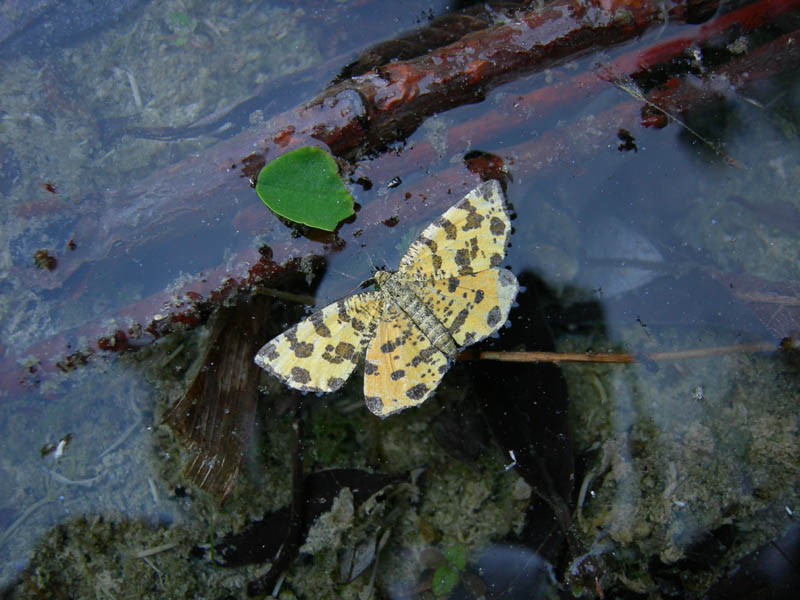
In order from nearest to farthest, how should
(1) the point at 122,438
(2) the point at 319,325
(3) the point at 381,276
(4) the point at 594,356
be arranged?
1. (2) the point at 319,325
2. (3) the point at 381,276
3. (4) the point at 594,356
4. (1) the point at 122,438

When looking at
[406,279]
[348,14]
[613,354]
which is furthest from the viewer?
[348,14]

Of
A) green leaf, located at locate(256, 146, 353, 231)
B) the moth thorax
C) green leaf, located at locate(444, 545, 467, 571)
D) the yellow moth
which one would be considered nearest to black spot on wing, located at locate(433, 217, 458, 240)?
the yellow moth

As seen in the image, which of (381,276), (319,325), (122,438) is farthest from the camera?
(122,438)

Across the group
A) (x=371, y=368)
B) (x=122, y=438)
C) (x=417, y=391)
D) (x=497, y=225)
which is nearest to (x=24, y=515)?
(x=122, y=438)

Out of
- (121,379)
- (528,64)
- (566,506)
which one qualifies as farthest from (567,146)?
(121,379)

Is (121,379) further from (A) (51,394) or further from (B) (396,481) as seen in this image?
(B) (396,481)

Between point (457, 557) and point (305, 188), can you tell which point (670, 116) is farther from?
point (457, 557)

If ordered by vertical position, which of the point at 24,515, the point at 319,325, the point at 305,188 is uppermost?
the point at 305,188

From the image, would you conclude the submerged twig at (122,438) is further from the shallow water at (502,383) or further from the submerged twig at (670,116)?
the submerged twig at (670,116)

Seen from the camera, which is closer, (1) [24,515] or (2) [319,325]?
(2) [319,325]
